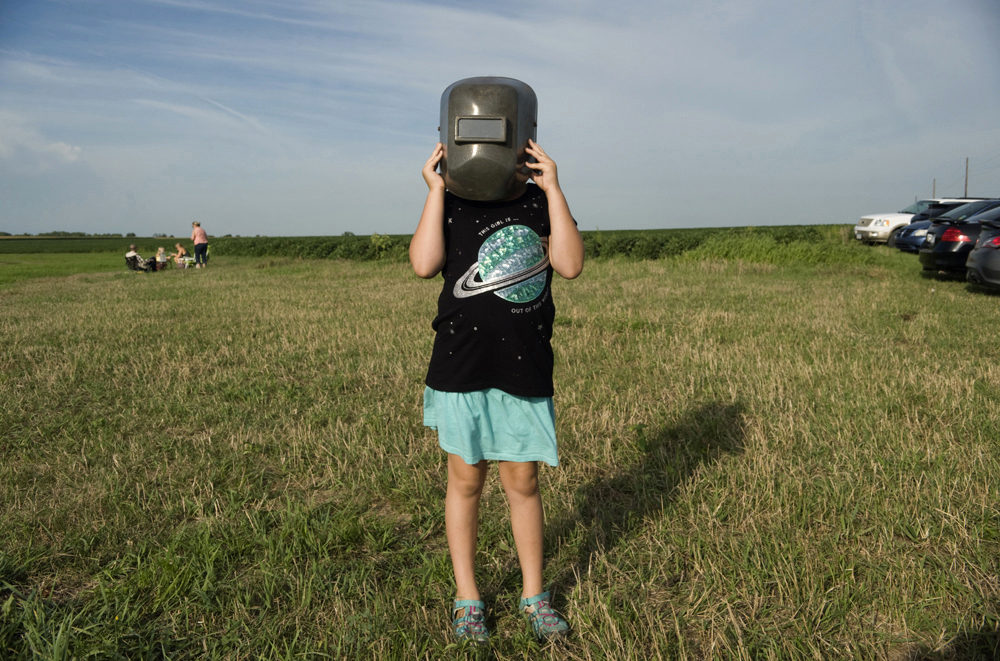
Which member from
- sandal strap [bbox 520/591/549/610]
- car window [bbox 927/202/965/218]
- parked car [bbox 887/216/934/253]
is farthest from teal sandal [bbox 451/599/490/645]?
car window [bbox 927/202/965/218]

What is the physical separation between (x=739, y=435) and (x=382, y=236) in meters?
28.4

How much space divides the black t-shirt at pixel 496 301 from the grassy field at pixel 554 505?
0.96 meters

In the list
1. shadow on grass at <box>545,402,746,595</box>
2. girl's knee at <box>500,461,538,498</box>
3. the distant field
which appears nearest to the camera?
girl's knee at <box>500,461,538,498</box>

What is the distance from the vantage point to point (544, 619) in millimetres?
2326

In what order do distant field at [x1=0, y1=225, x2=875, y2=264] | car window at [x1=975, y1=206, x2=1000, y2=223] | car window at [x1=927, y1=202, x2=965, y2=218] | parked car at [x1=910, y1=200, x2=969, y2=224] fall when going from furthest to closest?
car window at [x1=927, y1=202, x2=965, y2=218] → parked car at [x1=910, y1=200, x2=969, y2=224] → distant field at [x1=0, y1=225, x2=875, y2=264] → car window at [x1=975, y1=206, x2=1000, y2=223]

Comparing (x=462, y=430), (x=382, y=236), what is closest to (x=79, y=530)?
(x=462, y=430)

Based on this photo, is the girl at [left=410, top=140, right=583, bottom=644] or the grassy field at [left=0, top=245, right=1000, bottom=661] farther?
the grassy field at [left=0, top=245, right=1000, bottom=661]

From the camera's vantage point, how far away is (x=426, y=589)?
2.64 meters

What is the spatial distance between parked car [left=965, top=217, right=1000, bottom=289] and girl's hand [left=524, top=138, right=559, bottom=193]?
11.1m

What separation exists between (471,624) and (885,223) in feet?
84.8

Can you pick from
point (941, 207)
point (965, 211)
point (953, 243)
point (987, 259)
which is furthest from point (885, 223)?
point (987, 259)

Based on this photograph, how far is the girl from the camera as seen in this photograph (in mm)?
2215

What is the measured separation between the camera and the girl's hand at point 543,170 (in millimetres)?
2232

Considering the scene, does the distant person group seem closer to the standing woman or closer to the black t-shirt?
the standing woman
